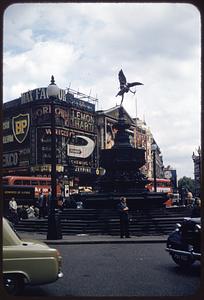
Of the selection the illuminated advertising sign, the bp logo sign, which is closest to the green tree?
the illuminated advertising sign

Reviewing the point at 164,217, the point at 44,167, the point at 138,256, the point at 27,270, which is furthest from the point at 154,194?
the point at 44,167

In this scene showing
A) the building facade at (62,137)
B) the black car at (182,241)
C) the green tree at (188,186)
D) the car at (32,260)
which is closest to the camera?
the car at (32,260)

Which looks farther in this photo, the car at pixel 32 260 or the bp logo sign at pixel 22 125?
the bp logo sign at pixel 22 125

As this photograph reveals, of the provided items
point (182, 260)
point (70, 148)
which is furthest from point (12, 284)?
point (70, 148)

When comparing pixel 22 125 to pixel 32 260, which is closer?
pixel 32 260

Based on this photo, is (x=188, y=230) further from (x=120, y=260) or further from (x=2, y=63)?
(x=2, y=63)

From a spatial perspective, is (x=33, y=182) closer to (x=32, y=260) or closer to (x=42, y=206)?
(x=42, y=206)

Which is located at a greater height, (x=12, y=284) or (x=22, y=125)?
(x=22, y=125)

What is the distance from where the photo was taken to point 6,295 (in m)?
2.86

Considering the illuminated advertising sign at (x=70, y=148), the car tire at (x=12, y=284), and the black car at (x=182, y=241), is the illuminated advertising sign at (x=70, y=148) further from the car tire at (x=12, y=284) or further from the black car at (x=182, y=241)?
the car tire at (x=12, y=284)

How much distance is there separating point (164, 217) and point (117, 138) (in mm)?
5152

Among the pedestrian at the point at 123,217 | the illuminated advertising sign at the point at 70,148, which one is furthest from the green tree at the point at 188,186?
the illuminated advertising sign at the point at 70,148

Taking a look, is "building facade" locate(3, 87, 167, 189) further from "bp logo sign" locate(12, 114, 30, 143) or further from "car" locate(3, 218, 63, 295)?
"car" locate(3, 218, 63, 295)

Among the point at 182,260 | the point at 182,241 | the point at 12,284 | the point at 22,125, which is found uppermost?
the point at 22,125
